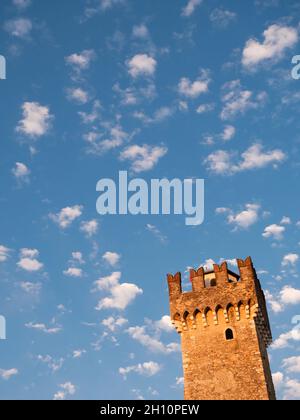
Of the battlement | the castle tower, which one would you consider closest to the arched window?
the castle tower

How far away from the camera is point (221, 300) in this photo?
3606 centimetres

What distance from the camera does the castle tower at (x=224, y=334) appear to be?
33094mm

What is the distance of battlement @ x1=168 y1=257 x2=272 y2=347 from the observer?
35.5 m

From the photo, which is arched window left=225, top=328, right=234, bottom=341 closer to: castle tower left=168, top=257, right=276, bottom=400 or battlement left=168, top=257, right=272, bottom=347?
castle tower left=168, top=257, right=276, bottom=400

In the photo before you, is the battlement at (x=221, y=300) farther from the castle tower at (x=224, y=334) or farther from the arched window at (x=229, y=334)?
the arched window at (x=229, y=334)

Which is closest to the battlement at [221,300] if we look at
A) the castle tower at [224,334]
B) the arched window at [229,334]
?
the castle tower at [224,334]

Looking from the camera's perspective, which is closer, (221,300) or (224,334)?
(224,334)

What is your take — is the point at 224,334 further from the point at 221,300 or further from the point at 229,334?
the point at 221,300

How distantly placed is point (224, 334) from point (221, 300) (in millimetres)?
2505

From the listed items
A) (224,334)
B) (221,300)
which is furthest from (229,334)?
(221,300)

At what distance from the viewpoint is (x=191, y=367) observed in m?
34.6
